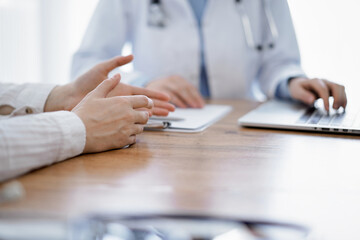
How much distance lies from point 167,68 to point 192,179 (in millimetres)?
967

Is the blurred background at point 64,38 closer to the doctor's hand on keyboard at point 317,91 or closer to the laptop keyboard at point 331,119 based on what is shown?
the doctor's hand on keyboard at point 317,91

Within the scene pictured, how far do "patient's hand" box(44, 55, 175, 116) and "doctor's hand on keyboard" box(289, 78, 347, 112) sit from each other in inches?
16.5

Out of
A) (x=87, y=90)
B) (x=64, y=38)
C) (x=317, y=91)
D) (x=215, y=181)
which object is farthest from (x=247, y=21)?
(x=64, y=38)

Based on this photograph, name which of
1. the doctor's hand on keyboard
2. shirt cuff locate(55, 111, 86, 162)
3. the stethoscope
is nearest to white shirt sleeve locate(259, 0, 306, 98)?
the stethoscope

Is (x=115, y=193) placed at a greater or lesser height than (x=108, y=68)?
lesser

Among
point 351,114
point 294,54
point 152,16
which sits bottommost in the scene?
point 351,114

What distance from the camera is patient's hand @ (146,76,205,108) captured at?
3.44 feet

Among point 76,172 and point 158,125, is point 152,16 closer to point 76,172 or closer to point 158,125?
point 158,125

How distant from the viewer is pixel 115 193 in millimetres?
448

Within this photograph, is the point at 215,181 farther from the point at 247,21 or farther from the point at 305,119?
the point at 247,21

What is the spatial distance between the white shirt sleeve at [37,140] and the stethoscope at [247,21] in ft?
2.74

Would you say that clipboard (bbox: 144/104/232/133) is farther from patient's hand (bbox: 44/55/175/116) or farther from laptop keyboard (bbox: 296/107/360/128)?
laptop keyboard (bbox: 296/107/360/128)

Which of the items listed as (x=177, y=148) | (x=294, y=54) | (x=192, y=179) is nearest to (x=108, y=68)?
(x=177, y=148)

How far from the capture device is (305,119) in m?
0.88
